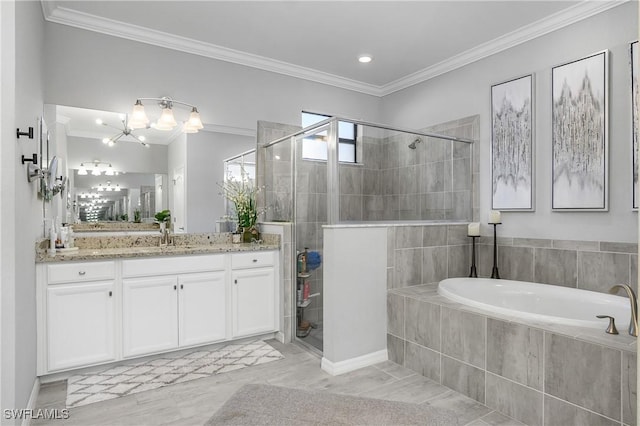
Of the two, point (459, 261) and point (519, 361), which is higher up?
point (459, 261)

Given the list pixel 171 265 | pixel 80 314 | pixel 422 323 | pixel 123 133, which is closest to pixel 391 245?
pixel 422 323

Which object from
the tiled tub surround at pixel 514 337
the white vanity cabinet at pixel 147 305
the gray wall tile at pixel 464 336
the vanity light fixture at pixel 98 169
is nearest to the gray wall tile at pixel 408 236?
the tiled tub surround at pixel 514 337

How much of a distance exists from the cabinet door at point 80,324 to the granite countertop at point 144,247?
205mm

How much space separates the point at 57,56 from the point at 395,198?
3021mm

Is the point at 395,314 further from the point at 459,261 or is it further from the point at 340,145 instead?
the point at 340,145

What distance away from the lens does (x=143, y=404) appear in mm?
2301

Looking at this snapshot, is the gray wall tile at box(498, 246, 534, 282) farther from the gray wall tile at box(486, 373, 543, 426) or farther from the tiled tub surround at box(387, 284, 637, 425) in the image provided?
the gray wall tile at box(486, 373, 543, 426)

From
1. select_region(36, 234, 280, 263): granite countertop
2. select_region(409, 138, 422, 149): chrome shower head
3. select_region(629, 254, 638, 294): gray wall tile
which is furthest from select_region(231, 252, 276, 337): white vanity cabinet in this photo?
select_region(629, 254, 638, 294): gray wall tile

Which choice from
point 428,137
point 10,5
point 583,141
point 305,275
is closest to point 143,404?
point 305,275

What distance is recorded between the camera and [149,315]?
2859 millimetres

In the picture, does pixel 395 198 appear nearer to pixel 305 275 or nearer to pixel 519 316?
pixel 305 275

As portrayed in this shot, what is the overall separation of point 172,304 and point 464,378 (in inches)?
86.4

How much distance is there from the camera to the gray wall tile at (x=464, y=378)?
7.68 ft

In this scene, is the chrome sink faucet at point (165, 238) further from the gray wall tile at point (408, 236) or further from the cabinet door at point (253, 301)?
the gray wall tile at point (408, 236)
